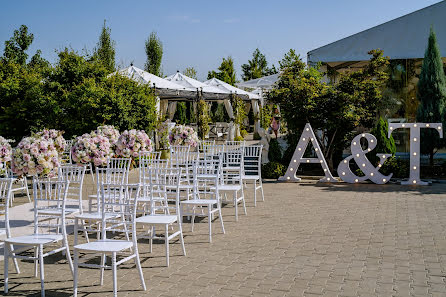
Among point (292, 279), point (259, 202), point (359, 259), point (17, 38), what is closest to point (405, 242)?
point (359, 259)

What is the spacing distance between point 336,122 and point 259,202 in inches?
174

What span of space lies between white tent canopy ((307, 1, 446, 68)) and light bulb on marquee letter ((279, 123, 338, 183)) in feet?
11.6

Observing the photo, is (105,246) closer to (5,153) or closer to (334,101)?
(5,153)

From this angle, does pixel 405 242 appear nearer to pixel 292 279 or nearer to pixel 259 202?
pixel 292 279

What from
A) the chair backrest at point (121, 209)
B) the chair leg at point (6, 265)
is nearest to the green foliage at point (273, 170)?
the chair backrest at point (121, 209)

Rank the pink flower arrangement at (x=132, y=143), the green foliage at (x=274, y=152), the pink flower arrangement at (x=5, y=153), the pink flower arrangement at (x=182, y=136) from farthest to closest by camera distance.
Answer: the green foliage at (x=274, y=152) < the pink flower arrangement at (x=182, y=136) < the pink flower arrangement at (x=132, y=143) < the pink flower arrangement at (x=5, y=153)

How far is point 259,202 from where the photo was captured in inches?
410

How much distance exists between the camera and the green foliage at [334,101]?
13.5 metres

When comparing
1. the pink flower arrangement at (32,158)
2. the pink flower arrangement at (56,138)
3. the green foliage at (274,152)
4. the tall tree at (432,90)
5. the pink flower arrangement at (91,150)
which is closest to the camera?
the pink flower arrangement at (32,158)

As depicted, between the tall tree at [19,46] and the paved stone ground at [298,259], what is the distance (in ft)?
77.2

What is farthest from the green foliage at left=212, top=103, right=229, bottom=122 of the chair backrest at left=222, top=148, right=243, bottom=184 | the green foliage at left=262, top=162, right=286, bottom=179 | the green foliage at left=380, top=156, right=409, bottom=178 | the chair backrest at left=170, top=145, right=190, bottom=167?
the chair backrest at left=170, top=145, right=190, bottom=167

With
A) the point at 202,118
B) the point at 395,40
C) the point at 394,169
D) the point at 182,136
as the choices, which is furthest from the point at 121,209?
the point at 202,118

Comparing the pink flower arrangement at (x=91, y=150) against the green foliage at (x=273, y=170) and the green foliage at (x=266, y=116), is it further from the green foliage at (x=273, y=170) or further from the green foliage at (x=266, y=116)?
the green foliage at (x=266, y=116)

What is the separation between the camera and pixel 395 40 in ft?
50.9
